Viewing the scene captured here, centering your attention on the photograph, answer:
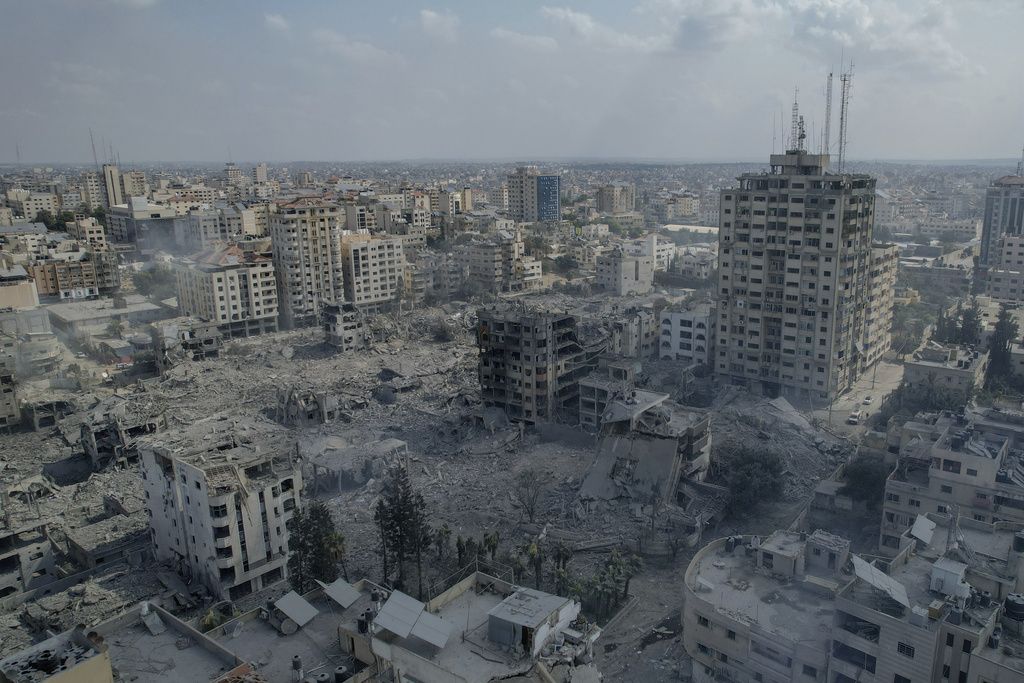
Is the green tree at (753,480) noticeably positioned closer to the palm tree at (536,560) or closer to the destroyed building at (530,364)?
the palm tree at (536,560)

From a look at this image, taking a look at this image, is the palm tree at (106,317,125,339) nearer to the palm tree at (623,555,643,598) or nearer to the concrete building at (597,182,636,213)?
the palm tree at (623,555,643,598)

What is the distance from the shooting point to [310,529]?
11.1 metres

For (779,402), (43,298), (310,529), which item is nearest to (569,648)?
(310,529)

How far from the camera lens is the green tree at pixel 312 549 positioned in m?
11.1

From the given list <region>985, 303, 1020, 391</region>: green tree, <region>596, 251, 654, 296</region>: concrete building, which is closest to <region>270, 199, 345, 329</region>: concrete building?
<region>596, 251, 654, 296</region>: concrete building

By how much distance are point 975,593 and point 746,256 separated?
13220 millimetres

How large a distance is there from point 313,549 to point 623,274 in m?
26.1

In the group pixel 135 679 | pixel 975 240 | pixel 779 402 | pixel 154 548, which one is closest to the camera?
pixel 135 679

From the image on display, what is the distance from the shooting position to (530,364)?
727 inches

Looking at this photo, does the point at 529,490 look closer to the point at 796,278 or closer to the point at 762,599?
the point at 762,599

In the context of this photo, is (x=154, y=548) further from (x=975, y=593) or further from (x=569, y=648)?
(x=975, y=593)

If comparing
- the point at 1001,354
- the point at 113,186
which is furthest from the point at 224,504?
the point at 113,186

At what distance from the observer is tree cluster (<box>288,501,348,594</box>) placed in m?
11.1

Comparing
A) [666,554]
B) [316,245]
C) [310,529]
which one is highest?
[316,245]
